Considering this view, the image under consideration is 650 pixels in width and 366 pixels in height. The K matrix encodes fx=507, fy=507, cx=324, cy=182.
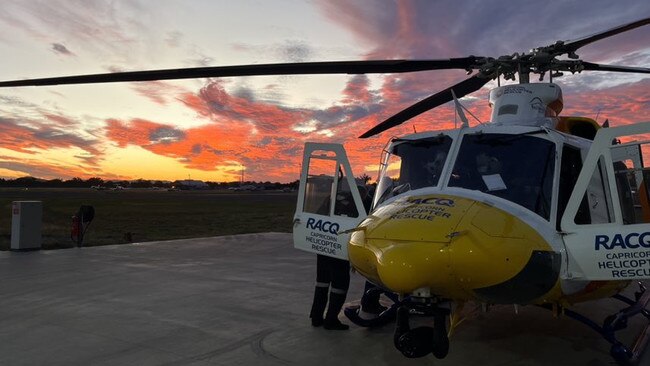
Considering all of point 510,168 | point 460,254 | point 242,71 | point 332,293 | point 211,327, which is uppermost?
point 242,71

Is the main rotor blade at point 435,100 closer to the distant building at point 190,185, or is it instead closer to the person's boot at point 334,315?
the person's boot at point 334,315

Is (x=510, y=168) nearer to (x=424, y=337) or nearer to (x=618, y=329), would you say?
(x=424, y=337)

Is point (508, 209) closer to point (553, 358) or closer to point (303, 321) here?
point (553, 358)

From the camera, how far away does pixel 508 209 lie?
436cm

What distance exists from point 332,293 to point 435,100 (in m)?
3.22

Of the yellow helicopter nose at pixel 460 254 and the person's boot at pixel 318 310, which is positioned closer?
the yellow helicopter nose at pixel 460 254

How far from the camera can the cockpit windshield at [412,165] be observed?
5.19 metres

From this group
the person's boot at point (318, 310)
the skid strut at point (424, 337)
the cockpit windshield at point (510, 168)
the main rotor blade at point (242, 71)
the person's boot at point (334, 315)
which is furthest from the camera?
the person's boot at point (318, 310)

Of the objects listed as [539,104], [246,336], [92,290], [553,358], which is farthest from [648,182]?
[92,290]

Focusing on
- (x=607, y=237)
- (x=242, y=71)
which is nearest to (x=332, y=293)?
(x=242, y=71)

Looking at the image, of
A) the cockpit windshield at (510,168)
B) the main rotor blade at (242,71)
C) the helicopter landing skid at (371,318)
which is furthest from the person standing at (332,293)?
the main rotor blade at (242,71)

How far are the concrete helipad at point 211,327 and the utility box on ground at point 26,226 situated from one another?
2.91 metres

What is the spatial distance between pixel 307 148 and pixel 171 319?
10.2ft

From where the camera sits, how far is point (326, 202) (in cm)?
610
